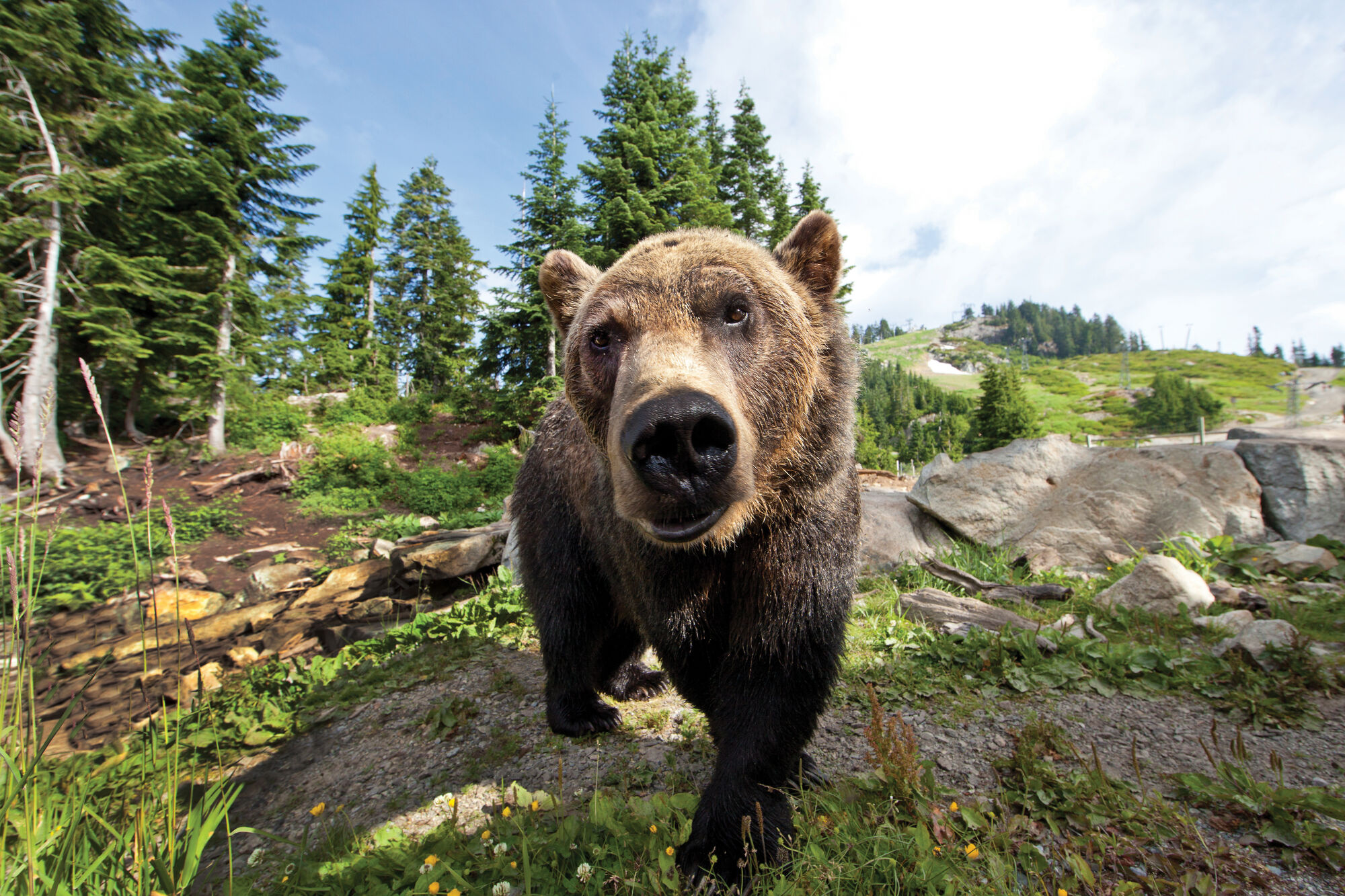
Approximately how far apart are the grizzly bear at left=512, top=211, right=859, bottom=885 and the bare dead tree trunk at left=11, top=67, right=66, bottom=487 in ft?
49.5

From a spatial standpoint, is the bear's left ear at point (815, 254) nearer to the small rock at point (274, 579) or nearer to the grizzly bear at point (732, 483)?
the grizzly bear at point (732, 483)

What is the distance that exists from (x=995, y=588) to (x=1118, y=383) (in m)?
144

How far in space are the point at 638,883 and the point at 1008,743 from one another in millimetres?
2156

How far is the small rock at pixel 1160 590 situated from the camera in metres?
4.32

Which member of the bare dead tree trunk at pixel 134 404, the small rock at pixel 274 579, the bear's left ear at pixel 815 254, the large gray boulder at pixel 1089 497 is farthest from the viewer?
the bare dead tree trunk at pixel 134 404

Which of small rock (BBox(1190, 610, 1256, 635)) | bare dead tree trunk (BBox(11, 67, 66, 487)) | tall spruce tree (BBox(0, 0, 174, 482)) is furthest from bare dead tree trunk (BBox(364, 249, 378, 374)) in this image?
small rock (BBox(1190, 610, 1256, 635))

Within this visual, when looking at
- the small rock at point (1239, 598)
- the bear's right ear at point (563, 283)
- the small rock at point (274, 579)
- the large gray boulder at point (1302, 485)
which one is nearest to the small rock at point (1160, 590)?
the small rock at point (1239, 598)

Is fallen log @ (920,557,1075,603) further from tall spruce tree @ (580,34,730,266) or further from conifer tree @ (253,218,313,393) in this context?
conifer tree @ (253,218,313,393)

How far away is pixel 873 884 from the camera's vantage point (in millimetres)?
1746

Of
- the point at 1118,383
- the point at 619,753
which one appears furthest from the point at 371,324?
the point at 1118,383

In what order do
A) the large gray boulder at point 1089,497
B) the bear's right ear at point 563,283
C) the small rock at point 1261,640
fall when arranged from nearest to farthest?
the bear's right ear at point 563,283 → the small rock at point 1261,640 → the large gray boulder at point 1089,497

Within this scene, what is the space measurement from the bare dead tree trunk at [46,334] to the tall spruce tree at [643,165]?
11936 millimetres

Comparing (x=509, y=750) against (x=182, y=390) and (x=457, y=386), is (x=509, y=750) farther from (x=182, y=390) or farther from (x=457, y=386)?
(x=457, y=386)

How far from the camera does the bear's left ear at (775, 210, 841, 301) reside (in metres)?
2.51
